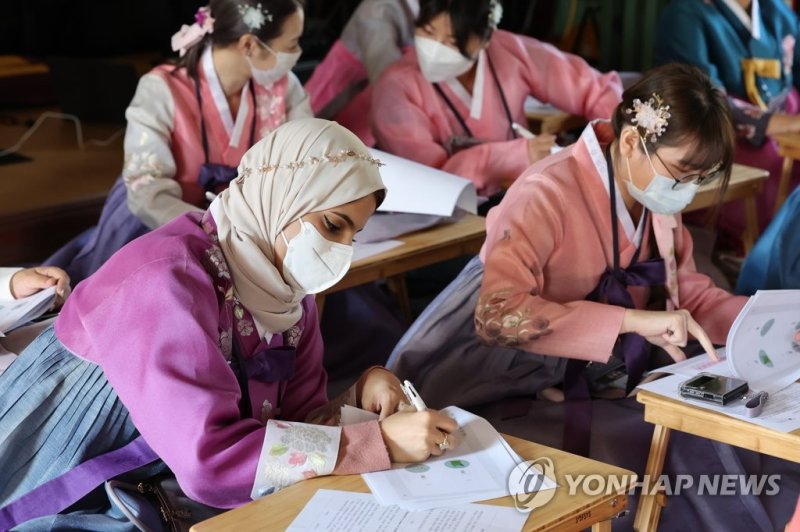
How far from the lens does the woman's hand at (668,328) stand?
2.00 meters

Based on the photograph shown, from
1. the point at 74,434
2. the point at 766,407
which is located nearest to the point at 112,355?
the point at 74,434

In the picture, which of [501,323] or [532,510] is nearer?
[532,510]

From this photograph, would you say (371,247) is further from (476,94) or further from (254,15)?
(476,94)

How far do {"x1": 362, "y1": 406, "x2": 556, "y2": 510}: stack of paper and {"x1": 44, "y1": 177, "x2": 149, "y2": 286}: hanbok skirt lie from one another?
1.59 metres

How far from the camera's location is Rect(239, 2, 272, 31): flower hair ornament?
9.43ft

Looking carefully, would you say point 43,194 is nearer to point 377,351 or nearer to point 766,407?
point 377,351

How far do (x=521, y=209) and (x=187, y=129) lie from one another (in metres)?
1.14

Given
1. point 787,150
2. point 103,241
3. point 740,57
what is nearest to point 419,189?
point 103,241

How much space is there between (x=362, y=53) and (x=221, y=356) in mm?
2548

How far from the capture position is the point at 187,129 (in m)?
2.99

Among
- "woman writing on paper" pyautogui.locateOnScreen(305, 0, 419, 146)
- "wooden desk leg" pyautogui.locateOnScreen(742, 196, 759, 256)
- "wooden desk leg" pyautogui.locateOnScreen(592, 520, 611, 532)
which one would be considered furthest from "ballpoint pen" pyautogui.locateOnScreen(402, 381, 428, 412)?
"woman writing on paper" pyautogui.locateOnScreen(305, 0, 419, 146)

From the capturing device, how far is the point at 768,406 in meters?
1.77

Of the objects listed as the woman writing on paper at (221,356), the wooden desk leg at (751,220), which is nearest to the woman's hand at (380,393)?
the woman writing on paper at (221,356)

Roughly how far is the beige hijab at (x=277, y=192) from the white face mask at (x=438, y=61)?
1.61m
